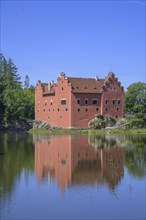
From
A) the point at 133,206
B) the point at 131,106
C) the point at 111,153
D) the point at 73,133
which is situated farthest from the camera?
the point at 131,106

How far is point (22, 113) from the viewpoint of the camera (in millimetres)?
95375

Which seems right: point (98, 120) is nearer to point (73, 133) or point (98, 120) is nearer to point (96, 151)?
point (73, 133)

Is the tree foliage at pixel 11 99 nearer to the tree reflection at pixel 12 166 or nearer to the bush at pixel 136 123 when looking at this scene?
the bush at pixel 136 123

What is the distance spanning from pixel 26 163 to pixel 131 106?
73513 mm

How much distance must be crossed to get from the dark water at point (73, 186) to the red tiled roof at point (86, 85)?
44.7 metres

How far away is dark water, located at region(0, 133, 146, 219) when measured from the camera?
19125 millimetres

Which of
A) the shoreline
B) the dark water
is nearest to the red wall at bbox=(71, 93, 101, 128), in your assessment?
the shoreline

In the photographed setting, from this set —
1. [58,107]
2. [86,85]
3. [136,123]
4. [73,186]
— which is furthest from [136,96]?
[73,186]

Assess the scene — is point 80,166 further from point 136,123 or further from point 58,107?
point 136,123

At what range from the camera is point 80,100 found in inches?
3297

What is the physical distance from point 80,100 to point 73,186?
5919 centimetres

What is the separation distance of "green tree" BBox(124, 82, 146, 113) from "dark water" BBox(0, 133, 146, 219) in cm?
6494

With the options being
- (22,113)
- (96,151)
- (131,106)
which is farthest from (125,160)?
(131,106)

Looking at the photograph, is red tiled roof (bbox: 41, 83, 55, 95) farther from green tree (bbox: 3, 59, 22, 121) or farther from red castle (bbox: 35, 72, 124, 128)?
green tree (bbox: 3, 59, 22, 121)
